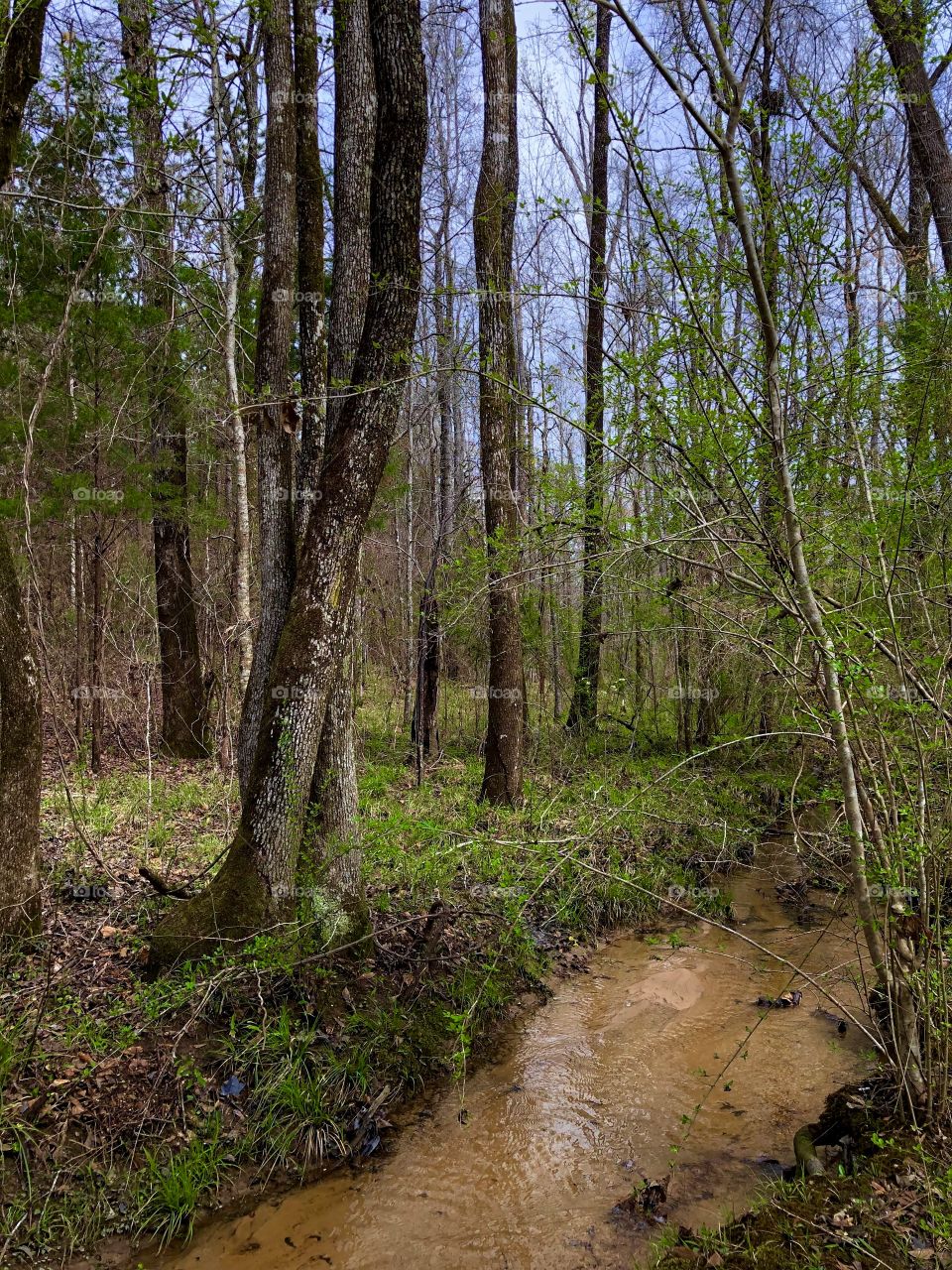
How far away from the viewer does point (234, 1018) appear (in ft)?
12.9

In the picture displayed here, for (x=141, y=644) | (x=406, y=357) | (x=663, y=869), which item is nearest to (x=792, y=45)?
(x=406, y=357)

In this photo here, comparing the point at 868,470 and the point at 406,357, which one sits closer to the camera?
the point at 868,470

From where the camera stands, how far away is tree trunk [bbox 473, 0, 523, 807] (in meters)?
7.42

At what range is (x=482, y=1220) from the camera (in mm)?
3314

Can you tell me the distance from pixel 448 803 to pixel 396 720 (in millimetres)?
4269

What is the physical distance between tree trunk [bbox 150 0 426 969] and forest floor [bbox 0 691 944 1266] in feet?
1.55

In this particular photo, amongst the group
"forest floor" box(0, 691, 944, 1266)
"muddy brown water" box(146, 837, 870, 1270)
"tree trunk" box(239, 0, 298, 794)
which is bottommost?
"muddy brown water" box(146, 837, 870, 1270)

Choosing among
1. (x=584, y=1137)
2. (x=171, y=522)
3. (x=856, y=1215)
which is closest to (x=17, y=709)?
(x=584, y=1137)

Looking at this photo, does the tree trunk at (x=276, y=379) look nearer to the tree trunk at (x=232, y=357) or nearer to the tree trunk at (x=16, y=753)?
the tree trunk at (x=16, y=753)

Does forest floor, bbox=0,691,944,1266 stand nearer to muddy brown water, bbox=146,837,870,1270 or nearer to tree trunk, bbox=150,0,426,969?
muddy brown water, bbox=146,837,870,1270

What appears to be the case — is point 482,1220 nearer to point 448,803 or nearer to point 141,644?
point 448,803

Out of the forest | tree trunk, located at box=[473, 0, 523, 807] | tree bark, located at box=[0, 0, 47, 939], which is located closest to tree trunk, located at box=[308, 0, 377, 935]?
the forest

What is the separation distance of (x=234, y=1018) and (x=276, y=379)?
4.11 meters

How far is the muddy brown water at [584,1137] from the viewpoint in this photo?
3162mm
